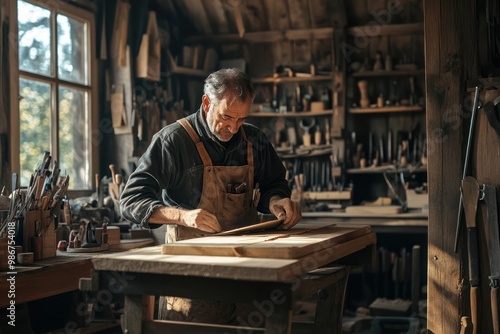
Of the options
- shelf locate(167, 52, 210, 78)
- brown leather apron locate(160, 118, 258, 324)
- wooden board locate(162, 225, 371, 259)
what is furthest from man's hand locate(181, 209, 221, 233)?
shelf locate(167, 52, 210, 78)

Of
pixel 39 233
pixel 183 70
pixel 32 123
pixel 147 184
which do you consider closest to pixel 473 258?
pixel 147 184

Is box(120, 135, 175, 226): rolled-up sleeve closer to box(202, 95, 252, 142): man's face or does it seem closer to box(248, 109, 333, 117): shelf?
box(202, 95, 252, 142): man's face

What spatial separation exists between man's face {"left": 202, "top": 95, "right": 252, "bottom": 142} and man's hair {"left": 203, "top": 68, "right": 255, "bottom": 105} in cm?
3

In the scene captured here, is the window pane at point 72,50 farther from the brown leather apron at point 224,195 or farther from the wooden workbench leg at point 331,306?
the wooden workbench leg at point 331,306

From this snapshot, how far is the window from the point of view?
211 inches

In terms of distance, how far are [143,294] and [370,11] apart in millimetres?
5551

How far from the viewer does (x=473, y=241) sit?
3705mm

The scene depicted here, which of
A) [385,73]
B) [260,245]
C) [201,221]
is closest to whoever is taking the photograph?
[260,245]

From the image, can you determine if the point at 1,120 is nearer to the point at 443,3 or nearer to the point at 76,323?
the point at 76,323

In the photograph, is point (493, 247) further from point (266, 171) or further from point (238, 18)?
point (238, 18)

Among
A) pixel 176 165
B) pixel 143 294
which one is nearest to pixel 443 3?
pixel 176 165

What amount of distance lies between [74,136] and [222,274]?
422 centimetres

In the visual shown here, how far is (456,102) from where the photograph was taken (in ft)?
12.4

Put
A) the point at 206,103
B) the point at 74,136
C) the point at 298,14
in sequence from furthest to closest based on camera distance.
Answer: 1. the point at 298,14
2. the point at 74,136
3. the point at 206,103
